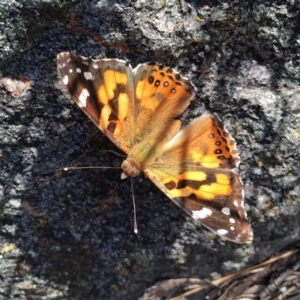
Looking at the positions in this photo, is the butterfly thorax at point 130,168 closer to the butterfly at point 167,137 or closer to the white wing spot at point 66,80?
the butterfly at point 167,137

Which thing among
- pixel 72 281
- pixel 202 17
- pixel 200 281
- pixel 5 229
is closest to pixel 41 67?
pixel 202 17

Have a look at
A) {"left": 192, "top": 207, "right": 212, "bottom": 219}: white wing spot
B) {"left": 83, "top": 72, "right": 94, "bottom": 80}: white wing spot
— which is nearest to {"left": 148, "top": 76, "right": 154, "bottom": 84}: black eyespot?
{"left": 83, "top": 72, "right": 94, "bottom": 80}: white wing spot

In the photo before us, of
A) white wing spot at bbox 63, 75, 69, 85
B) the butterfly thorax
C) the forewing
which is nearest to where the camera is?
white wing spot at bbox 63, 75, 69, 85

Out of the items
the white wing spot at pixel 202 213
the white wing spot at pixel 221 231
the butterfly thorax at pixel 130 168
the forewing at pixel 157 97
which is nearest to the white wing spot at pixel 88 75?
the forewing at pixel 157 97

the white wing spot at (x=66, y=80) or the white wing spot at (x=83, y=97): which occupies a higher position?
the white wing spot at (x=66, y=80)

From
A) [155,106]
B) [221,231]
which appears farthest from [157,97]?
[221,231]

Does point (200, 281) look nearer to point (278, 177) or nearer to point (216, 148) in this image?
point (278, 177)

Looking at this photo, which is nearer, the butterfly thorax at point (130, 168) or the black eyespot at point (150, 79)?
the black eyespot at point (150, 79)

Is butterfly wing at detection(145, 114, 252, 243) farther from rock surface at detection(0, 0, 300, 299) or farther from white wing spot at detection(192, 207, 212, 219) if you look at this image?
rock surface at detection(0, 0, 300, 299)
